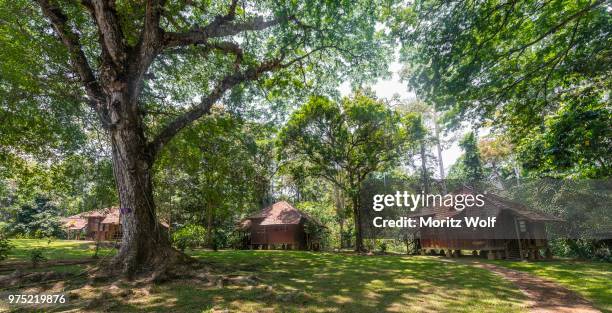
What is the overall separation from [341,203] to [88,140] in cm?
2101

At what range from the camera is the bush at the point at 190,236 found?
61.7 ft

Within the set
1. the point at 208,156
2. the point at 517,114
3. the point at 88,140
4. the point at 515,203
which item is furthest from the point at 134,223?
the point at 515,203

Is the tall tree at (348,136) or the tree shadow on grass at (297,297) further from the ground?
the tall tree at (348,136)

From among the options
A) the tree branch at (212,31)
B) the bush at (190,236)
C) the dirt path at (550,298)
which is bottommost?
the dirt path at (550,298)

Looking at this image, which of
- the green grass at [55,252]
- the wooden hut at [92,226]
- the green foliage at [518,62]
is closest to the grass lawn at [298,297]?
the green grass at [55,252]

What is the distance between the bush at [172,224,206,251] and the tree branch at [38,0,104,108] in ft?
38.8

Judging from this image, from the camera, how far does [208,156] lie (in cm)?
1314

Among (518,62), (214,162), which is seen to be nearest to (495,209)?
(518,62)

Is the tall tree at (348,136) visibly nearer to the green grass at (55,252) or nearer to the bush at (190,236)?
the bush at (190,236)

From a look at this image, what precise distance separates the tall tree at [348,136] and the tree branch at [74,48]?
1270 cm

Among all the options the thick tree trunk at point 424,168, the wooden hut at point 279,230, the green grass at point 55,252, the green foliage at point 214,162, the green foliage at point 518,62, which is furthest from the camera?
the thick tree trunk at point 424,168

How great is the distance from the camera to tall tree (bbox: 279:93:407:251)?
20312mm

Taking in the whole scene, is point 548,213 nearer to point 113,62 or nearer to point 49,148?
point 113,62

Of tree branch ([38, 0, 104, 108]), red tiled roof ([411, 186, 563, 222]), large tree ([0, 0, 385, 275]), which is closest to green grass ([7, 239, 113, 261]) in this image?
large tree ([0, 0, 385, 275])
